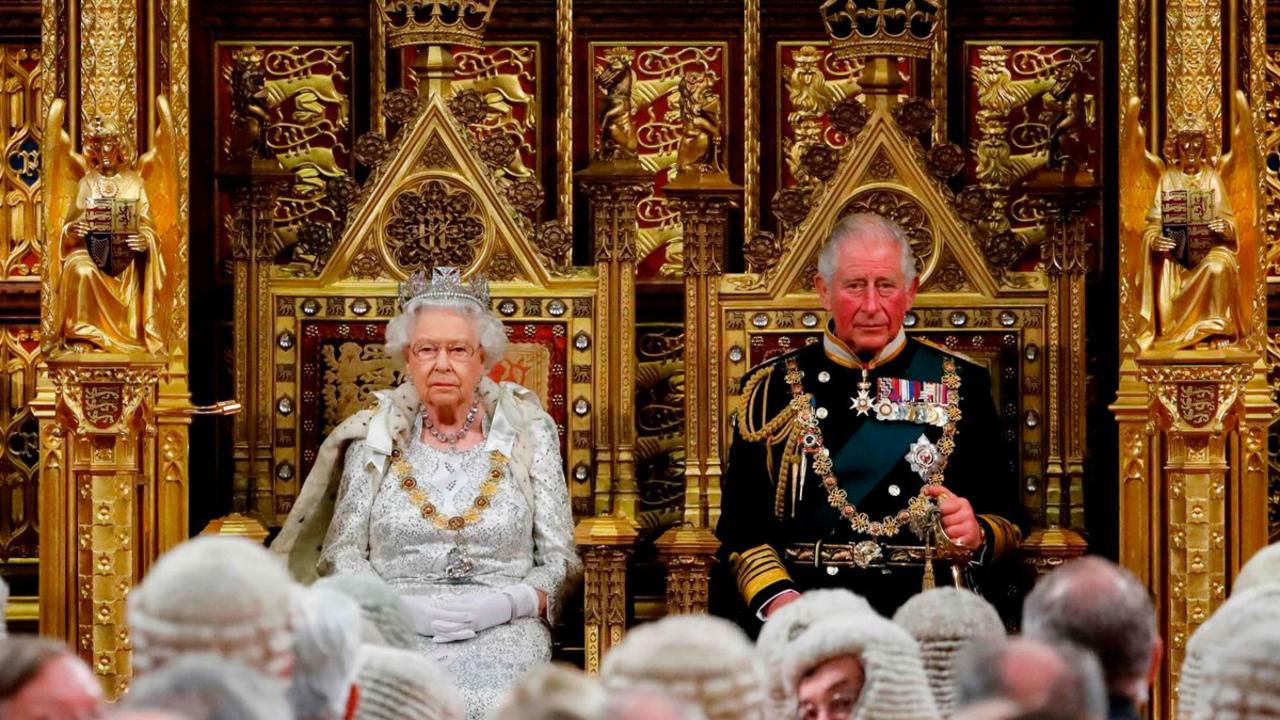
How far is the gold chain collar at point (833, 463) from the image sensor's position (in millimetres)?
7305

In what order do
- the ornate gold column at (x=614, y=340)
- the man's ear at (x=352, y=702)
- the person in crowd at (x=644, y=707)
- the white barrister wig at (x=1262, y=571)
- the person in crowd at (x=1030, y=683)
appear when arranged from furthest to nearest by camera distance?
the ornate gold column at (x=614, y=340) → the white barrister wig at (x=1262, y=571) → the man's ear at (x=352, y=702) → the person in crowd at (x=1030, y=683) → the person in crowd at (x=644, y=707)

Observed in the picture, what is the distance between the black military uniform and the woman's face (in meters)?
0.78

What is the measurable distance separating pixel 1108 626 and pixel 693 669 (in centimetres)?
68

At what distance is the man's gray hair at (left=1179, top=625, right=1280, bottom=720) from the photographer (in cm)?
397

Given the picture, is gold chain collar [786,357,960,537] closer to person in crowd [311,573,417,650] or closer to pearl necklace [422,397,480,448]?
pearl necklace [422,397,480,448]

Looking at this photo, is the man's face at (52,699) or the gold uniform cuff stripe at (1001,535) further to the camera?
the gold uniform cuff stripe at (1001,535)

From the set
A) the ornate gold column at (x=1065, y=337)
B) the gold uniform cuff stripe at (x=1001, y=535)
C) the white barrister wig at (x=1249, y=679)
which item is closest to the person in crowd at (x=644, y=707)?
the white barrister wig at (x=1249, y=679)

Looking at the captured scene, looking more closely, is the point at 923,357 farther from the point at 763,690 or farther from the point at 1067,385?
the point at 763,690

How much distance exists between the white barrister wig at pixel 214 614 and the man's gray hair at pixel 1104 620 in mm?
1178

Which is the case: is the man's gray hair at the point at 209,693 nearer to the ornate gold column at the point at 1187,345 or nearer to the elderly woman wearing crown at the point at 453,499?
the elderly woman wearing crown at the point at 453,499

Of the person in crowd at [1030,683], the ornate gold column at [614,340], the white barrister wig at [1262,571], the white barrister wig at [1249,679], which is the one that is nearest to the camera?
the person in crowd at [1030,683]

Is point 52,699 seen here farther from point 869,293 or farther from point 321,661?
point 869,293

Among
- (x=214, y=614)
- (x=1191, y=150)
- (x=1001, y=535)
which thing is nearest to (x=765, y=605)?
(x=1001, y=535)

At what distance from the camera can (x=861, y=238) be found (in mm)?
7363
